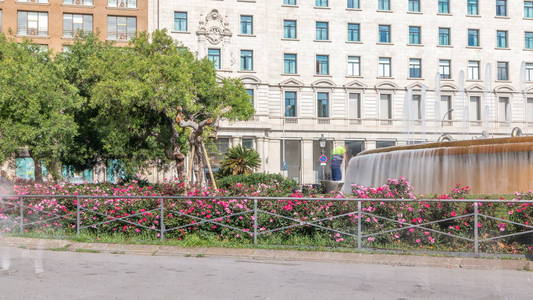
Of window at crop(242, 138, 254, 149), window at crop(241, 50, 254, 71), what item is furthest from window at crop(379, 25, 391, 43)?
window at crop(242, 138, 254, 149)

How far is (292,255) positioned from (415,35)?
51.5 m

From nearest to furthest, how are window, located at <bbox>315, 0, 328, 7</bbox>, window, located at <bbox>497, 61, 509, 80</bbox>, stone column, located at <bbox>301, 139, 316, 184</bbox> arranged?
stone column, located at <bbox>301, 139, 316, 184</bbox> < window, located at <bbox>315, 0, 328, 7</bbox> < window, located at <bbox>497, 61, 509, 80</bbox>

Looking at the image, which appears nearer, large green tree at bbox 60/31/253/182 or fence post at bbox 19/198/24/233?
fence post at bbox 19/198/24/233

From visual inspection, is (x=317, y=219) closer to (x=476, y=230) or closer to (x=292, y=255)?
(x=292, y=255)

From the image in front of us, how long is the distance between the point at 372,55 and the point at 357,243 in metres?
48.3

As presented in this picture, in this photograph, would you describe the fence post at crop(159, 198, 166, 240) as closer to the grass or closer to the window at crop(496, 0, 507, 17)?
the grass

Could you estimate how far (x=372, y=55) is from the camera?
58.3 metres

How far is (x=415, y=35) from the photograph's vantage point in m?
59.4

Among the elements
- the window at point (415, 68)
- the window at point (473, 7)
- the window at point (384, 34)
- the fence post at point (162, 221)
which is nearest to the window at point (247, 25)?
the window at point (384, 34)

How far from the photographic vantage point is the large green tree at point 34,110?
27.3 metres

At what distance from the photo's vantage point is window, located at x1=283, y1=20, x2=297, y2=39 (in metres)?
57.2

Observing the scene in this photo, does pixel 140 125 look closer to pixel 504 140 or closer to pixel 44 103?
pixel 44 103

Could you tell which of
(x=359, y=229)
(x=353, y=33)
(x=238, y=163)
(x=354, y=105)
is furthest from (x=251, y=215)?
(x=353, y=33)

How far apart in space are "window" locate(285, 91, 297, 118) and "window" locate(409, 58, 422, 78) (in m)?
11.9
